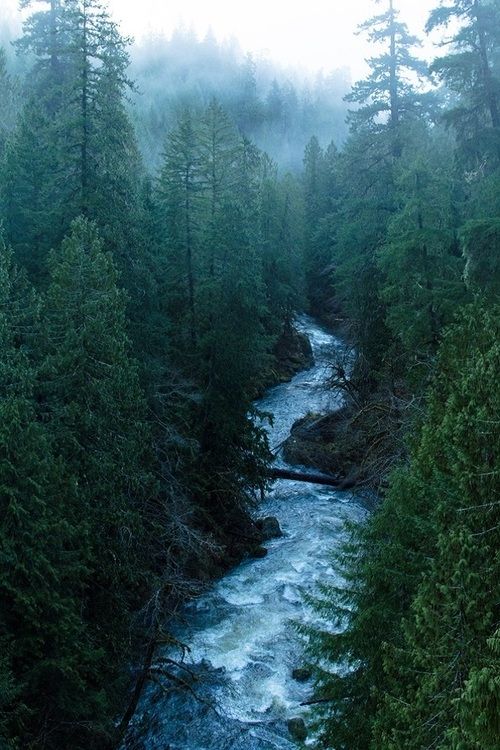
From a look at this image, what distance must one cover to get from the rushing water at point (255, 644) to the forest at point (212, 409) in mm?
611

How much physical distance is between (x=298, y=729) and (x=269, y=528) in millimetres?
9054

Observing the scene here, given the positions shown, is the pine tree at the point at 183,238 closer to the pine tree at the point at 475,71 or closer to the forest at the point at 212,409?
the forest at the point at 212,409

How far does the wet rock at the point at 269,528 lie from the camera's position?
71.3ft

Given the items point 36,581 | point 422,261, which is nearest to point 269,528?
point 422,261

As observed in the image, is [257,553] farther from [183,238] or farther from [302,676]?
[183,238]

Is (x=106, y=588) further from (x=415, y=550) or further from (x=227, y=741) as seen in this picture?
(x=415, y=550)

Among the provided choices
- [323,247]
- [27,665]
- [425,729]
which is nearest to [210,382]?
[27,665]

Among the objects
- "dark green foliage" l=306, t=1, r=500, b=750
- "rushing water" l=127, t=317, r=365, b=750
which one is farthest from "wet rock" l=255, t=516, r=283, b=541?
"dark green foliage" l=306, t=1, r=500, b=750

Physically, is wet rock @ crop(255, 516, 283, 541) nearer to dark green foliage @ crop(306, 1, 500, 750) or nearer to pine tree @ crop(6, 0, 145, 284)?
dark green foliage @ crop(306, 1, 500, 750)

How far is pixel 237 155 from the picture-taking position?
98.2 feet

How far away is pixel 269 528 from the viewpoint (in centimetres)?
2194

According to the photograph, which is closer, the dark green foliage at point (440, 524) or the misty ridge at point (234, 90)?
the dark green foliage at point (440, 524)

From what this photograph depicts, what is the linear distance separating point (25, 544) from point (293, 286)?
36.3 m

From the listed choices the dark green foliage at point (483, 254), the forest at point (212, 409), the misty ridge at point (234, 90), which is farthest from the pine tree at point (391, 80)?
the misty ridge at point (234, 90)
